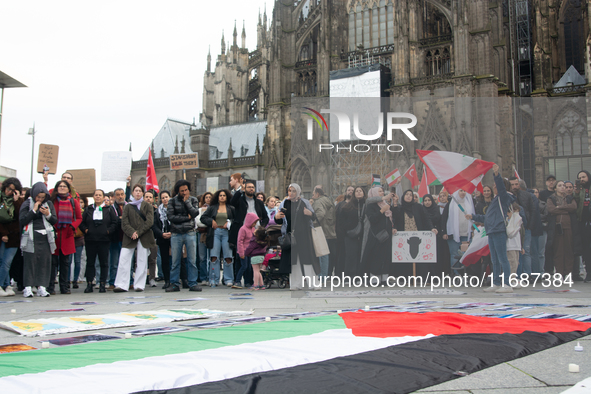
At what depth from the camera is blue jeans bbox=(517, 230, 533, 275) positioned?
9.09m

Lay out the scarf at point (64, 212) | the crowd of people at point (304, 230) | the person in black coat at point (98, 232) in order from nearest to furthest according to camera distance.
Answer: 1. the crowd of people at point (304, 230)
2. the scarf at point (64, 212)
3. the person in black coat at point (98, 232)

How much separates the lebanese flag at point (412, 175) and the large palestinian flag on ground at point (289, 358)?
468 centimetres

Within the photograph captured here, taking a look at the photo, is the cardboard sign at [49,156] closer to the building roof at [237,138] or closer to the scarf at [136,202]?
the scarf at [136,202]

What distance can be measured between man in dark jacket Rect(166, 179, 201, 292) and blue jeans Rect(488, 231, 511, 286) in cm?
475

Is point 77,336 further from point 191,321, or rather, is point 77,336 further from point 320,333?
point 320,333

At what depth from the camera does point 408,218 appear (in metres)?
9.21

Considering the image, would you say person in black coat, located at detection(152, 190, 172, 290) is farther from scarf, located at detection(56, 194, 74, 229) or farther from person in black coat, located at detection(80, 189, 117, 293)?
scarf, located at detection(56, 194, 74, 229)

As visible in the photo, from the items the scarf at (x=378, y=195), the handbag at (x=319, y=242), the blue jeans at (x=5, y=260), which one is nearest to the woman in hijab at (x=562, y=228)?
the scarf at (x=378, y=195)

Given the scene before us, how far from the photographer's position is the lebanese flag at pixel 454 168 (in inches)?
361

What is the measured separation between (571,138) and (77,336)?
11.1 metres

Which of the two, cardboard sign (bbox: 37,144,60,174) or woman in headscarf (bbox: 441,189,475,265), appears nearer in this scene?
woman in headscarf (bbox: 441,189,475,265)

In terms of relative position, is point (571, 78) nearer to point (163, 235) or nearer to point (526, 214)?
point (526, 214)

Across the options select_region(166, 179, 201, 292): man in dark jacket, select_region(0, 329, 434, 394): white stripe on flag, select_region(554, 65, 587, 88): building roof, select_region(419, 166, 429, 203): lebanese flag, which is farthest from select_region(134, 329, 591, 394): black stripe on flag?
select_region(554, 65, 587, 88): building roof

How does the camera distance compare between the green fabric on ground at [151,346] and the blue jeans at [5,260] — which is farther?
the blue jeans at [5,260]
